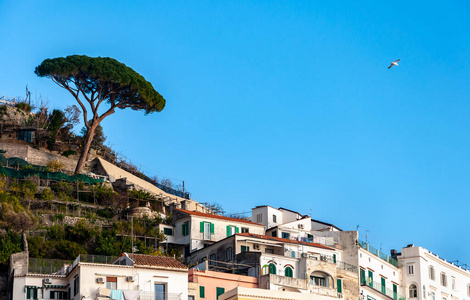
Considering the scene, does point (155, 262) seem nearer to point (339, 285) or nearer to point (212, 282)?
point (212, 282)

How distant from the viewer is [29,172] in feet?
211

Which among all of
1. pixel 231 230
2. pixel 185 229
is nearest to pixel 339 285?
pixel 231 230

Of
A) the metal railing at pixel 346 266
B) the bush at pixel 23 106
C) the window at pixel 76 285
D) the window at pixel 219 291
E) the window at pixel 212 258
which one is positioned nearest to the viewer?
the window at pixel 76 285

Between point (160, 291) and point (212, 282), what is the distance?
665 centimetres

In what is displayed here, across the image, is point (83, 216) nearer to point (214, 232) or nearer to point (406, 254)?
point (214, 232)

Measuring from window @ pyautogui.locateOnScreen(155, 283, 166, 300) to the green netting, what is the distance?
23963 mm

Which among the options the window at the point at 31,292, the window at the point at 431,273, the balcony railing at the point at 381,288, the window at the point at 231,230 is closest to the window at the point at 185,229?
the window at the point at 231,230

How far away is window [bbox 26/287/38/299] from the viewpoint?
43312mm

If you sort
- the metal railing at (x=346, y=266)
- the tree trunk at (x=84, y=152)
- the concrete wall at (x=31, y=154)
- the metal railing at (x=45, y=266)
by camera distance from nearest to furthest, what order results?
the metal railing at (x=45, y=266)
the metal railing at (x=346, y=266)
the tree trunk at (x=84, y=152)
the concrete wall at (x=31, y=154)

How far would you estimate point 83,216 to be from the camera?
201 ft

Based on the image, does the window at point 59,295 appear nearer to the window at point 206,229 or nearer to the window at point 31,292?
the window at point 31,292

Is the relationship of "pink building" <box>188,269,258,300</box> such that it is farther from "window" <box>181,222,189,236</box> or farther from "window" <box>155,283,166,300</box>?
"window" <box>181,222,189,236</box>

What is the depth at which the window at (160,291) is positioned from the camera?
42.3 meters

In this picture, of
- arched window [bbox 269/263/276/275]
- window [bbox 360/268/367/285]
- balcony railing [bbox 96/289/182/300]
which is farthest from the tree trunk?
balcony railing [bbox 96/289/182/300]
